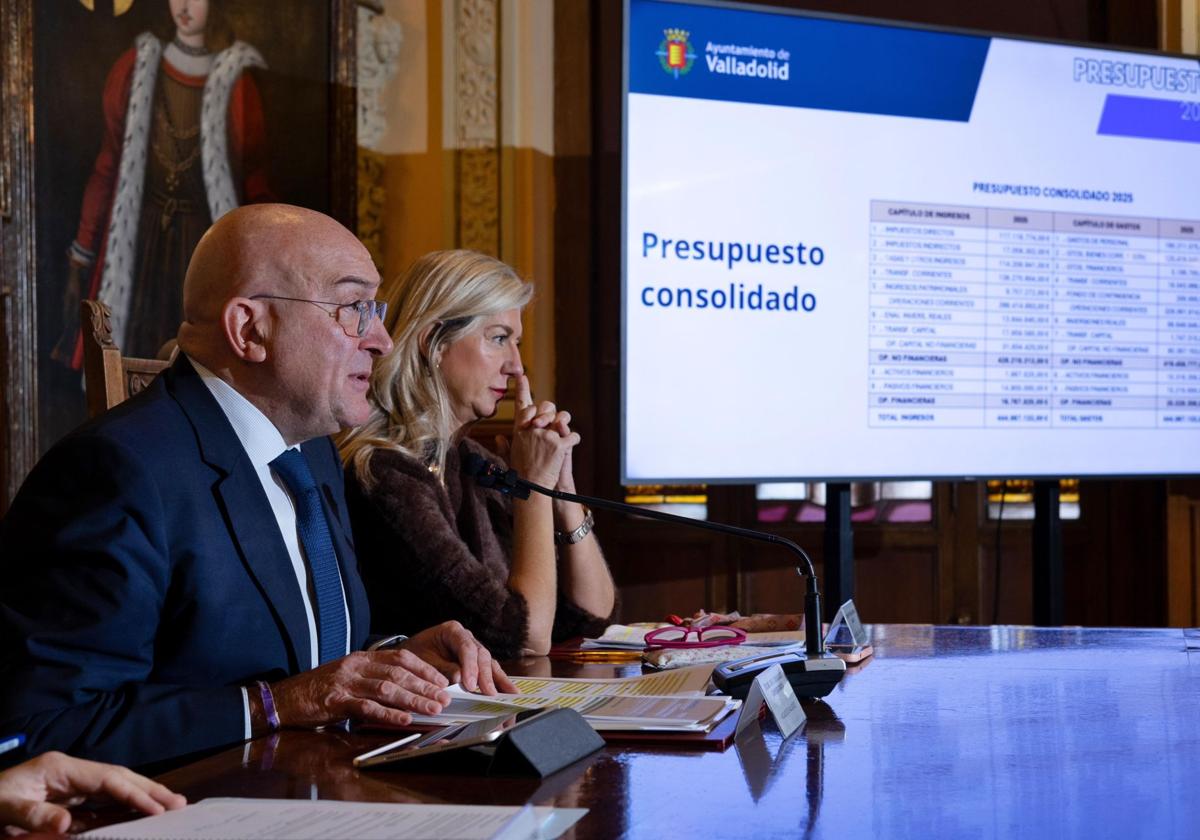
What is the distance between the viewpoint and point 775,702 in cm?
144

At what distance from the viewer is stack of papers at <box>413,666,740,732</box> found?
146 cm

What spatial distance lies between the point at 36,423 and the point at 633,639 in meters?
2.06

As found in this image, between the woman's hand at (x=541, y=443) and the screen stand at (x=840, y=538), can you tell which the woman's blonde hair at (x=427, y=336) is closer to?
the woman's hand at (x=541, y=443)

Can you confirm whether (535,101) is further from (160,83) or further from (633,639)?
(633,639)

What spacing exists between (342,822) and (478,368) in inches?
73.3

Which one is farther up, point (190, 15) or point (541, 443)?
point (190, 15)

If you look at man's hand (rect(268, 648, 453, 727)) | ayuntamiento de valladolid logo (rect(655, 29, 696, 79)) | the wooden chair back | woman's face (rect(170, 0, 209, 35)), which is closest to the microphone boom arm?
man's hand (rect(268, 648, 453, 727))

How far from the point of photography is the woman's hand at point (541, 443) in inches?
107

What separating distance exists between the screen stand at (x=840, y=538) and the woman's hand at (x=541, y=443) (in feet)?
4.78

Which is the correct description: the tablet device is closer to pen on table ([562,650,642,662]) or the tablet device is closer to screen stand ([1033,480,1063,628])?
pen on table ([562,650,642,662])

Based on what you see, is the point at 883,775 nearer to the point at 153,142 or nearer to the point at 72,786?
the point at 72,786

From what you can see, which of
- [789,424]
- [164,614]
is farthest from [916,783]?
[789,424]

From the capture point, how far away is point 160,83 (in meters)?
4.15

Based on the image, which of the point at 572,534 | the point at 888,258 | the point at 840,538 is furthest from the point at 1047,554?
the point at 572,534
